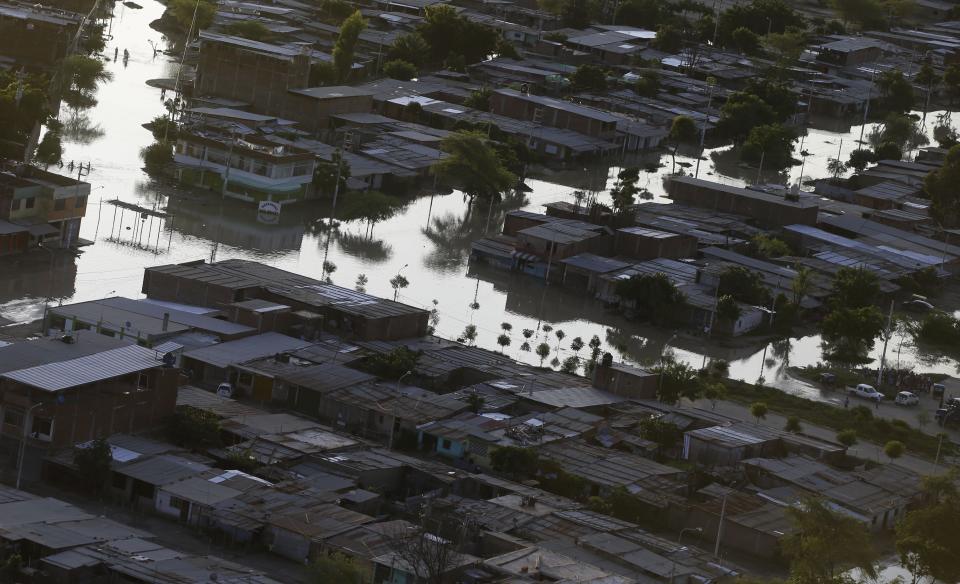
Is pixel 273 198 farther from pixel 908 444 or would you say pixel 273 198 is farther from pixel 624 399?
pixel 908 444

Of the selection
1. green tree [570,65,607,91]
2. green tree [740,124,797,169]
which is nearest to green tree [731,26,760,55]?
green tree [570,65,607,91]

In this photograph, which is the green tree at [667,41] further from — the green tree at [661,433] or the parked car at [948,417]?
the green tree at [661,433]

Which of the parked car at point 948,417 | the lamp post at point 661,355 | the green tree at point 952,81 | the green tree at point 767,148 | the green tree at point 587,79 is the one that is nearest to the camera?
the lamp post at point 661,355

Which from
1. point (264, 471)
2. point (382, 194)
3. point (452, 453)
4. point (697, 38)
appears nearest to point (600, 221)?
point (382, 194)

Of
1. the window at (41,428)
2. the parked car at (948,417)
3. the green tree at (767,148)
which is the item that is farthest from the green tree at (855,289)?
the window at (41,428)

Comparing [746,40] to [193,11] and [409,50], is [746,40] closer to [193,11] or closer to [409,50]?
[409,50]

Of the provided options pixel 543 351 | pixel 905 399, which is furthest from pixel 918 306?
pixel 543 351
